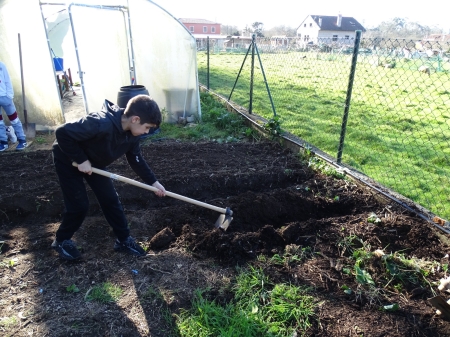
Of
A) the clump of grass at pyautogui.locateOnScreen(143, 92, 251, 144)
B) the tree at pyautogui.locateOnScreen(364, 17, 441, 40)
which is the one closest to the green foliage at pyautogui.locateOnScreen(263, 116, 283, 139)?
the clump of grass at pyautogui.locateOnScreen(143, 92, 251, 144)

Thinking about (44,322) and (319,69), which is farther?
(319,69)

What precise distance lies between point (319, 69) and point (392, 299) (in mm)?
13572

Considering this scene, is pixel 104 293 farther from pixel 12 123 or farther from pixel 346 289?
pixel 12 123

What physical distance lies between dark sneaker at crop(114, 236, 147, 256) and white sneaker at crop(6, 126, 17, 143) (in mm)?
4387

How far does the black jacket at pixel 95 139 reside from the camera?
2521mm

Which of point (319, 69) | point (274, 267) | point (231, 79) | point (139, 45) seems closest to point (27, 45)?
point (139, 45)

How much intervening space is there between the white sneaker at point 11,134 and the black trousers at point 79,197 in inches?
163

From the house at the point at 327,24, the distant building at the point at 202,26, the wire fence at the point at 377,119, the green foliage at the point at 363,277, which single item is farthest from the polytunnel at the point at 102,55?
the distant building at the point at 202,26

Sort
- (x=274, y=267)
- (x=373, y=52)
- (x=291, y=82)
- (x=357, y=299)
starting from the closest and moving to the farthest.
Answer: (x=357, y=299), (x=274, y=267), (x=373, y=52), (x=291, y=82)

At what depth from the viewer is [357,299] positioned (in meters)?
2.62

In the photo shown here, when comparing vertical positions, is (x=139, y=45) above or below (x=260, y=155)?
above

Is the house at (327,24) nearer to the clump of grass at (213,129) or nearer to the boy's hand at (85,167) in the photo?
the clump of grass at (213,129)

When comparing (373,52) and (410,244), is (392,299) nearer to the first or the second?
(410,244)

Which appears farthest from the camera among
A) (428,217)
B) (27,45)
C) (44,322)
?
(27,45)
